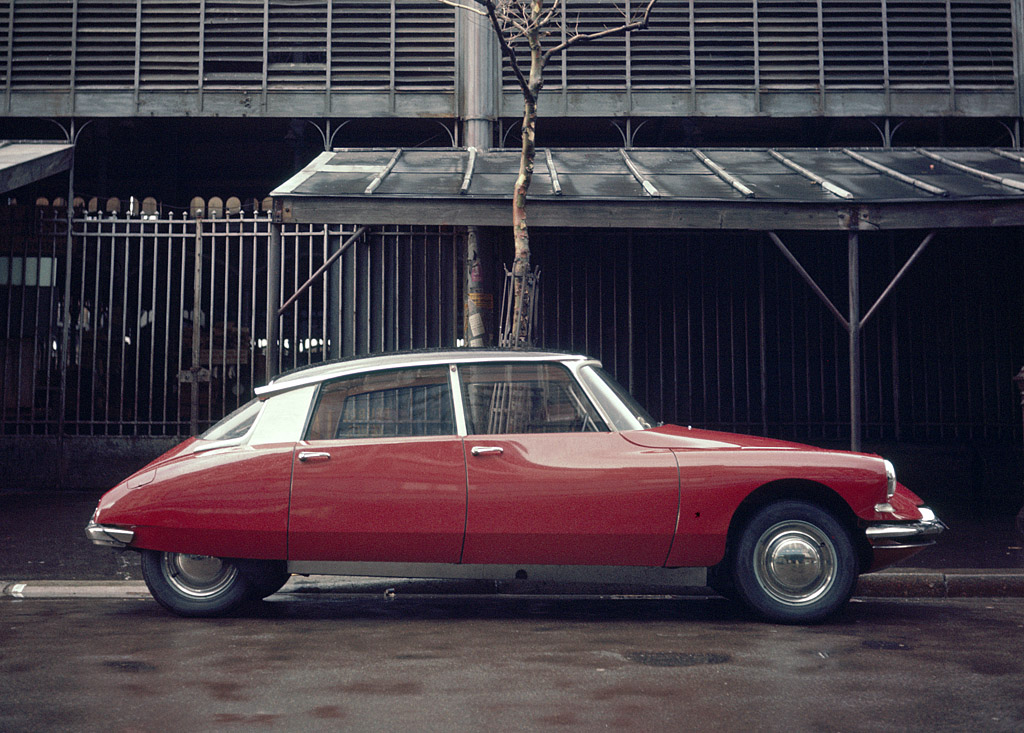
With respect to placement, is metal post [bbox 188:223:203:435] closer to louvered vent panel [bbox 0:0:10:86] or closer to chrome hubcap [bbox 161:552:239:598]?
louvered vent panel [bbox 0:0:10:86]

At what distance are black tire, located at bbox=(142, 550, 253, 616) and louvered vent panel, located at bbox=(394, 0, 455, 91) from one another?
720 cm

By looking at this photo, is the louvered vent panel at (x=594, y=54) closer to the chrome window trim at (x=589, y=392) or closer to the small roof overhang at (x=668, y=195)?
the small roof overhang at (x=668, y=195)

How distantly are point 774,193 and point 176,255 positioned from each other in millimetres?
7323

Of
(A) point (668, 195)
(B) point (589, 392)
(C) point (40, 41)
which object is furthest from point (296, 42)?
(B) point (589, 392)

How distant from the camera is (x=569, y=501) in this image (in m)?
4.98

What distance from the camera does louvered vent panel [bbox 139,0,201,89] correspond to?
11.0 metres

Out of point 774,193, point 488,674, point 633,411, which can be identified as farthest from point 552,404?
point 774,193

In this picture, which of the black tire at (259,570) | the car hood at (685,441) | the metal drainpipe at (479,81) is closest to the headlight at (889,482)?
the car hood at (685,441)

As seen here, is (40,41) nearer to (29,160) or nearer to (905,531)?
(29,160)

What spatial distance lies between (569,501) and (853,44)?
847 cm

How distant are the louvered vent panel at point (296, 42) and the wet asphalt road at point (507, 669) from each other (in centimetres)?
710

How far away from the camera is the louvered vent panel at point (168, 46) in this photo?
36.1 feet

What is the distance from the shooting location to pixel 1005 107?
36.0 feet

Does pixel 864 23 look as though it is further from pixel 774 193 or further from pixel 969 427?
pixel 969 427
